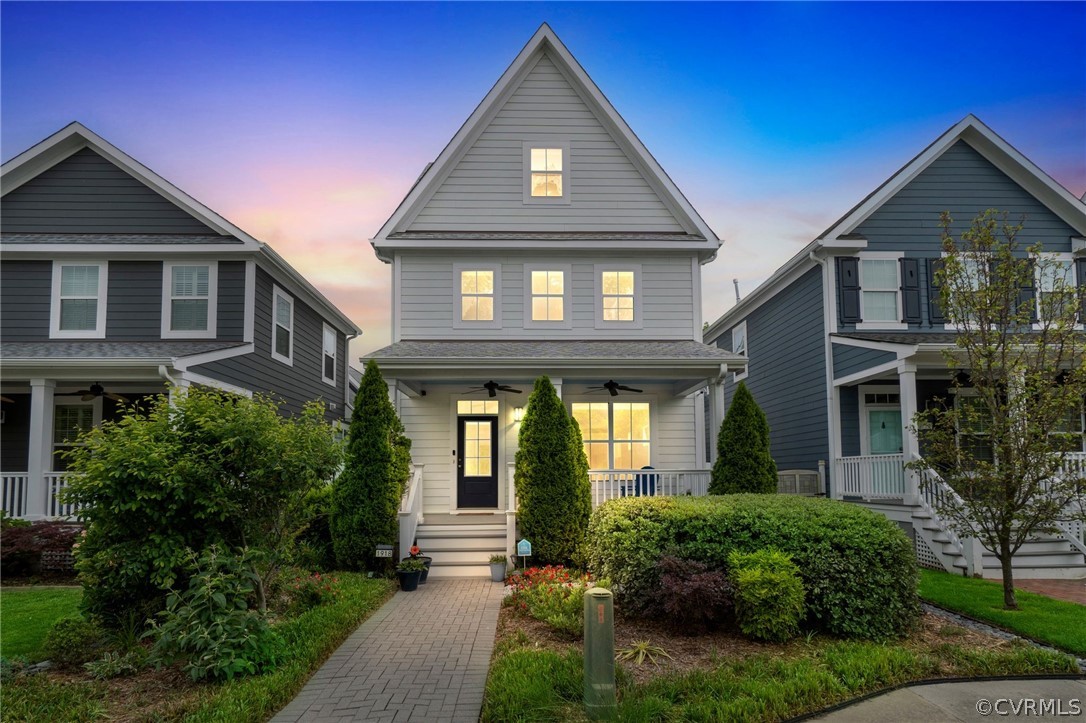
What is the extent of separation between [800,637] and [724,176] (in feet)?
49.2

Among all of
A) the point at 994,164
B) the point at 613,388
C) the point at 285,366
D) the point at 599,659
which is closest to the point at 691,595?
the point at 599,659

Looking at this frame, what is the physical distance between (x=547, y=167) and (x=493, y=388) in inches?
197

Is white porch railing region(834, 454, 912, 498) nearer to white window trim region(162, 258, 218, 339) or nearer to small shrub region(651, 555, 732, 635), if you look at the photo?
small shrub region(651, 555, 732, 635)

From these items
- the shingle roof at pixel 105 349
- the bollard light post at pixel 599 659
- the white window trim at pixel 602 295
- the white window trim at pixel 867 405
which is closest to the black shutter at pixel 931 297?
the white window trim at pixel 867 405

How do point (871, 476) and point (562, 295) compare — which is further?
point (562, 295)

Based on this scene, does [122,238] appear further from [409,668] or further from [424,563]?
[409,668]

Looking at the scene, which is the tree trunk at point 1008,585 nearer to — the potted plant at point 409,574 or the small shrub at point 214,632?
the potted plant at point 409,574

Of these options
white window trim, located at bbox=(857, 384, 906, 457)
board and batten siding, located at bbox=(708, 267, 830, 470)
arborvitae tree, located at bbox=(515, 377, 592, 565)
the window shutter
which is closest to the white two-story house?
arborvitae tree, located at bbox=(515, 377, 592, 565)

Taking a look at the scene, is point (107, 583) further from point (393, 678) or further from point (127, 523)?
point (393, 678)

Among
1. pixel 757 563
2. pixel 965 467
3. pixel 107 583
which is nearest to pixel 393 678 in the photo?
pixel 107 583

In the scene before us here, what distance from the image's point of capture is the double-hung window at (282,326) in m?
15.6

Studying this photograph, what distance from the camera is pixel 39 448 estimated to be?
12055mm

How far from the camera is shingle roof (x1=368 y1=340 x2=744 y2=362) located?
12148mm

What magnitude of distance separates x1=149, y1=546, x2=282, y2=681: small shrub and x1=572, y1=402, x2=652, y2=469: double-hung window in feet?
27.9
